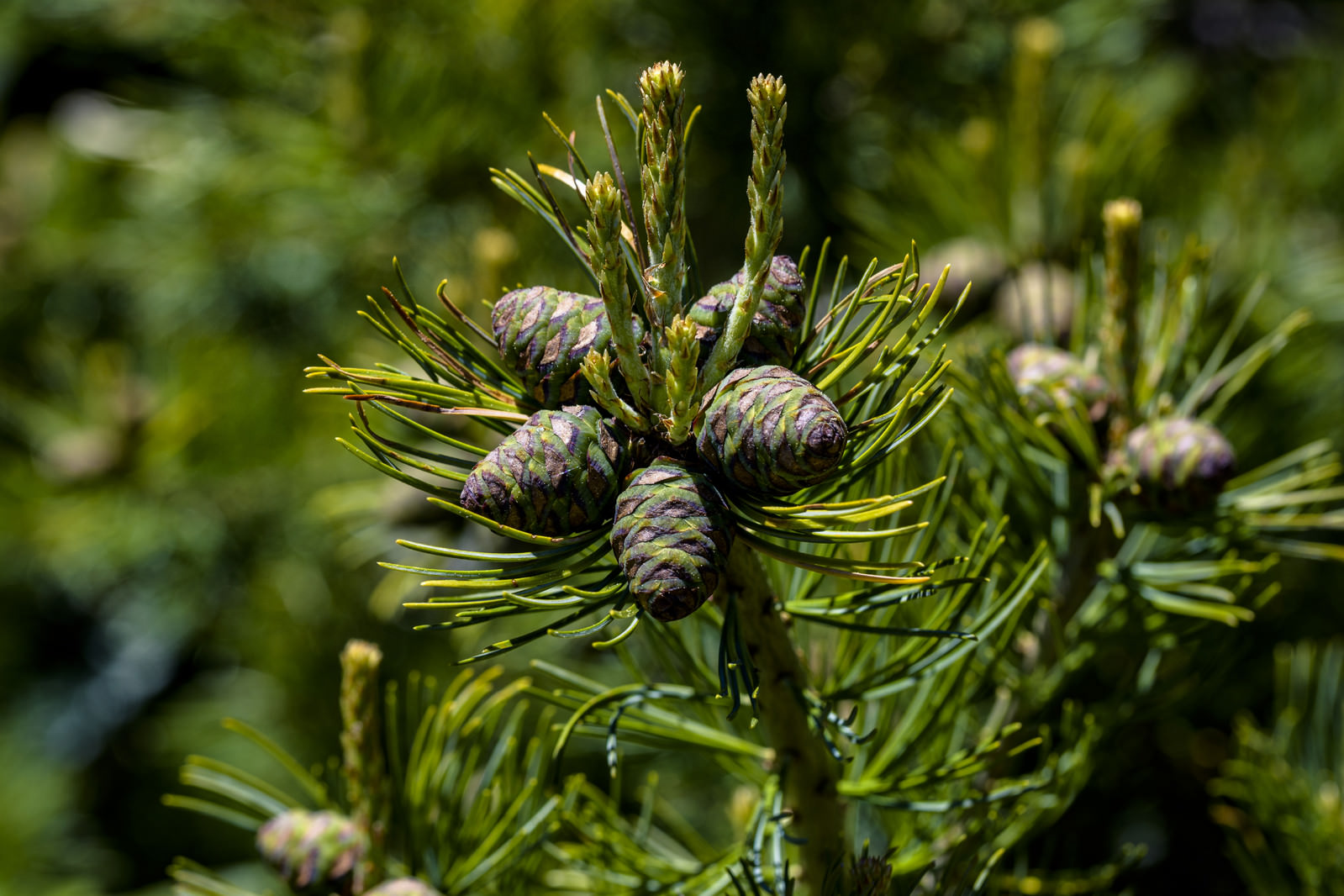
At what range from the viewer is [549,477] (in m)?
0.40

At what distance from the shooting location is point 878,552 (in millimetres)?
546

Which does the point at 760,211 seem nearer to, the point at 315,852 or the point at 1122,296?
the point at 1122,296

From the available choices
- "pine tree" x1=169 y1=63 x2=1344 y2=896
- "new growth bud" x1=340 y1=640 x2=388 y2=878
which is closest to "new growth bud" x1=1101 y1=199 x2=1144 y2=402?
"pine tree" x1=169 y1=63 x2=1344 y2=896

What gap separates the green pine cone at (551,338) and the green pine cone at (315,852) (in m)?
0.28

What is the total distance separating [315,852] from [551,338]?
32cm

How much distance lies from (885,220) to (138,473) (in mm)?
1019

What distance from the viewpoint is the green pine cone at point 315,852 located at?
55 centimetres

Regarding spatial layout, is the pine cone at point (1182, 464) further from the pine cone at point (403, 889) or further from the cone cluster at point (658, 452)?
the pine cone at point (403, 889)

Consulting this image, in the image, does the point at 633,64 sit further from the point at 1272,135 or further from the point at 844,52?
the point at 1272,135

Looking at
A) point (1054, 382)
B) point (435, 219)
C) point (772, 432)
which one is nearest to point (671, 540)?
point (772, 432)

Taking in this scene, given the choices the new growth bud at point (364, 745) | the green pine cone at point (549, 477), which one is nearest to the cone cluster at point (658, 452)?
the green pine cone at point (549, 477)

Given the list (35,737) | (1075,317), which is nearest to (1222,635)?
(1075,317)

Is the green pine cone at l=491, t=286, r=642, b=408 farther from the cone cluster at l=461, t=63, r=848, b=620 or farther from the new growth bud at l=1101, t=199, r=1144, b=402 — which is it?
the new growth bud at l=1101, t=199, r=1144, b=402

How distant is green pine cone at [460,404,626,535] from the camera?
0.39m
